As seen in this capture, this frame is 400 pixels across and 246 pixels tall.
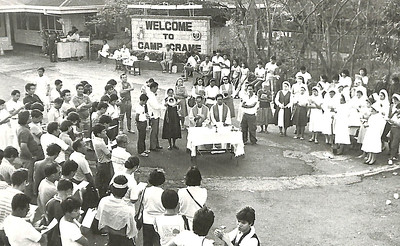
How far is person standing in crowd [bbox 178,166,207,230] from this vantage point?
22.1 ft

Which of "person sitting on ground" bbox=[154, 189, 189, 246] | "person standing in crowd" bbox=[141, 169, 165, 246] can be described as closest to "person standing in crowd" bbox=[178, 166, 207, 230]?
"person standing in crowd" bbox=[141, 169, 165, 246]

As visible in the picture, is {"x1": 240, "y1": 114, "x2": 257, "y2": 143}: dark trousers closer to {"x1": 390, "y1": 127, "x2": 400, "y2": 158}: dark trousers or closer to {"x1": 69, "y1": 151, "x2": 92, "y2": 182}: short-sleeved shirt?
{"x1": 390, "y1": 127, "x2": 400, "y2": 158}: dark trousers

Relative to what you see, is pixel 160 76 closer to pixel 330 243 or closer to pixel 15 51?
pixel 15 51

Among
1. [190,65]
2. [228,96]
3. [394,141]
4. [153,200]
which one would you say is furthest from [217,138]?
[190,65]

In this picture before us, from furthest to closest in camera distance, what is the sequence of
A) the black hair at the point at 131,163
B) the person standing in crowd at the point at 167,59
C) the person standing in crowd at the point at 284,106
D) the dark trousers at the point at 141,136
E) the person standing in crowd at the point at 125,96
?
the person standing in crowd at the point at 167,59
the person standing in crowd at the point at 284,106
the person standing in crowd at the point at 125,96
the dark trousers at the point at 141,136
the black hair at the point at 131,163

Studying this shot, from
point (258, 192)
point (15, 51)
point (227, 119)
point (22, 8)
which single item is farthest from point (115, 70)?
point (258, 192)

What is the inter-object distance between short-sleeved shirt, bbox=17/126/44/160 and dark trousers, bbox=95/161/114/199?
1355 millimetres

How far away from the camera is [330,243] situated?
8609 millimetres

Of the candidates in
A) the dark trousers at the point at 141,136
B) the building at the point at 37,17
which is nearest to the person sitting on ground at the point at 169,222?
the dark trousers at the point at 141,136

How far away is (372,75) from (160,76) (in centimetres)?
885

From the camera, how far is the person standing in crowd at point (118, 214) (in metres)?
6.50

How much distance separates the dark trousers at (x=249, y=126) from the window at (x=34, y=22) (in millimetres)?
20331

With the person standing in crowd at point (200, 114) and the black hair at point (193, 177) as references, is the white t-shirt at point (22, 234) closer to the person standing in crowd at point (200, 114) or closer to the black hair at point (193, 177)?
the black hair at point (193, 177)

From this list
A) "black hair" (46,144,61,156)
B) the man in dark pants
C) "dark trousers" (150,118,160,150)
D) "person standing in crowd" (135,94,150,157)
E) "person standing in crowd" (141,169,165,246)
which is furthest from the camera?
the man in dark pants
